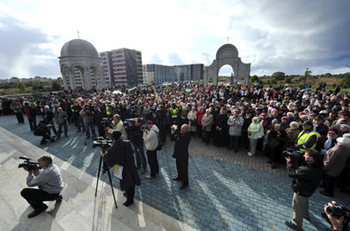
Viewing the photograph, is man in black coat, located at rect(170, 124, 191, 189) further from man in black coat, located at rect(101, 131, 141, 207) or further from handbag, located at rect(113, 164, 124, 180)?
handbag, located at rect(113, 164, 124, 180)

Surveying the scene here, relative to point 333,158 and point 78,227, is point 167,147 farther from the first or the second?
point 333,158

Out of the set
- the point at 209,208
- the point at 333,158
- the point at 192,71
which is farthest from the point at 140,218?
the point at 192,71

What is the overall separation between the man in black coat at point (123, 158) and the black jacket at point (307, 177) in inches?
138

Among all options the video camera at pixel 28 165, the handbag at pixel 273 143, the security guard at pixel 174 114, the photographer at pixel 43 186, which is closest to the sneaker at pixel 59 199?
the photographer at pixel 43 186

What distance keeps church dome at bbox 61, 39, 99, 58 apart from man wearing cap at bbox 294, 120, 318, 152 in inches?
1629

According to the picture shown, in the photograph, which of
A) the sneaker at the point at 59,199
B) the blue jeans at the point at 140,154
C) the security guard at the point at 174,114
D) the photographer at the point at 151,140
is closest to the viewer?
the sneaker at the point at 59,199

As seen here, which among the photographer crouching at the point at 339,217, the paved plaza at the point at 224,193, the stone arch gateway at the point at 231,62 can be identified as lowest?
the paved plaza at the point at 224,193

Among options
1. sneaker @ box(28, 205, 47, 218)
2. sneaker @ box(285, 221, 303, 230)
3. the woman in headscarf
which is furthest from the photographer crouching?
sneaker @ box(28, 205, 47, 218)

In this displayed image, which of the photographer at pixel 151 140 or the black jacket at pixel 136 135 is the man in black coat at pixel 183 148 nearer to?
the photographer at pixel 151 140

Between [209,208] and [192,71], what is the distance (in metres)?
142

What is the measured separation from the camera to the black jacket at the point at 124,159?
3.64 m

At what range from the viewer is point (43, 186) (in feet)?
12.5

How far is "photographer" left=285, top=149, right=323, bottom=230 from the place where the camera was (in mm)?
2953

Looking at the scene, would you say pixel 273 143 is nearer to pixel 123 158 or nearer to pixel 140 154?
pixel 140 154
